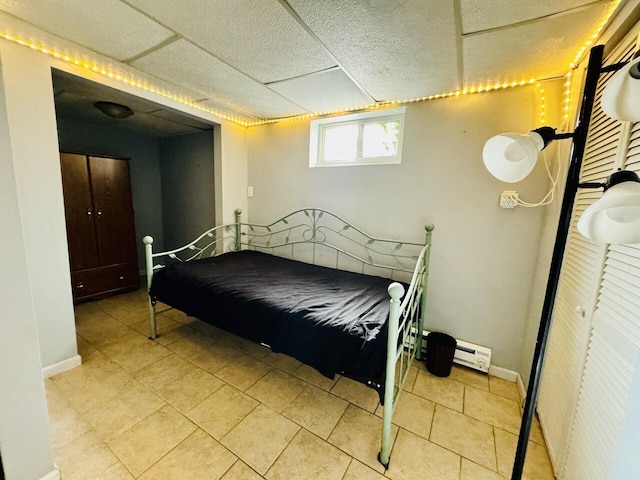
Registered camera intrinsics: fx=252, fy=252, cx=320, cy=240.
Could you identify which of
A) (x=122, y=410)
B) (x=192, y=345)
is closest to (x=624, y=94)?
(x=122, y=410)

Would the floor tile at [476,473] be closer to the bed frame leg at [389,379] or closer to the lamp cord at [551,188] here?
the bed frame leg at [389,379]

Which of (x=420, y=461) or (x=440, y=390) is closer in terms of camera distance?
(x=420, y=461)

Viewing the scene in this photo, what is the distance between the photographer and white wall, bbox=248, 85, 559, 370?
6.08 ft

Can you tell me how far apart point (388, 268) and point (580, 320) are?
131cm

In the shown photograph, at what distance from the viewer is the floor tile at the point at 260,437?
131 centimetres

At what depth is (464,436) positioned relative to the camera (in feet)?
4.82

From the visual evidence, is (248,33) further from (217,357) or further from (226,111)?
(217,357)

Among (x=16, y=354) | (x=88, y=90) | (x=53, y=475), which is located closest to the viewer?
(x=16, y=354)

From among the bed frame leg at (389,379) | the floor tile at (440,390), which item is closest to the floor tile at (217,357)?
the bed frame leg at (389,379)

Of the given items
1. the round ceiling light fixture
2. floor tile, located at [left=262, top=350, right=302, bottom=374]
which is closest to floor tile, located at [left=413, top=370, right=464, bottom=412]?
floor tile, located at [left=262, top=350, right=302, bottom=374]

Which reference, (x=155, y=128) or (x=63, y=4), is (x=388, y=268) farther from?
(x=155, y=128)

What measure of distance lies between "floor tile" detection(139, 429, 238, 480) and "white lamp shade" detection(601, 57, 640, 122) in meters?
2.01

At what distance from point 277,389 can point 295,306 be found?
644 mm

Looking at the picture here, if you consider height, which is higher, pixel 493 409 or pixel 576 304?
pixel 576 304
